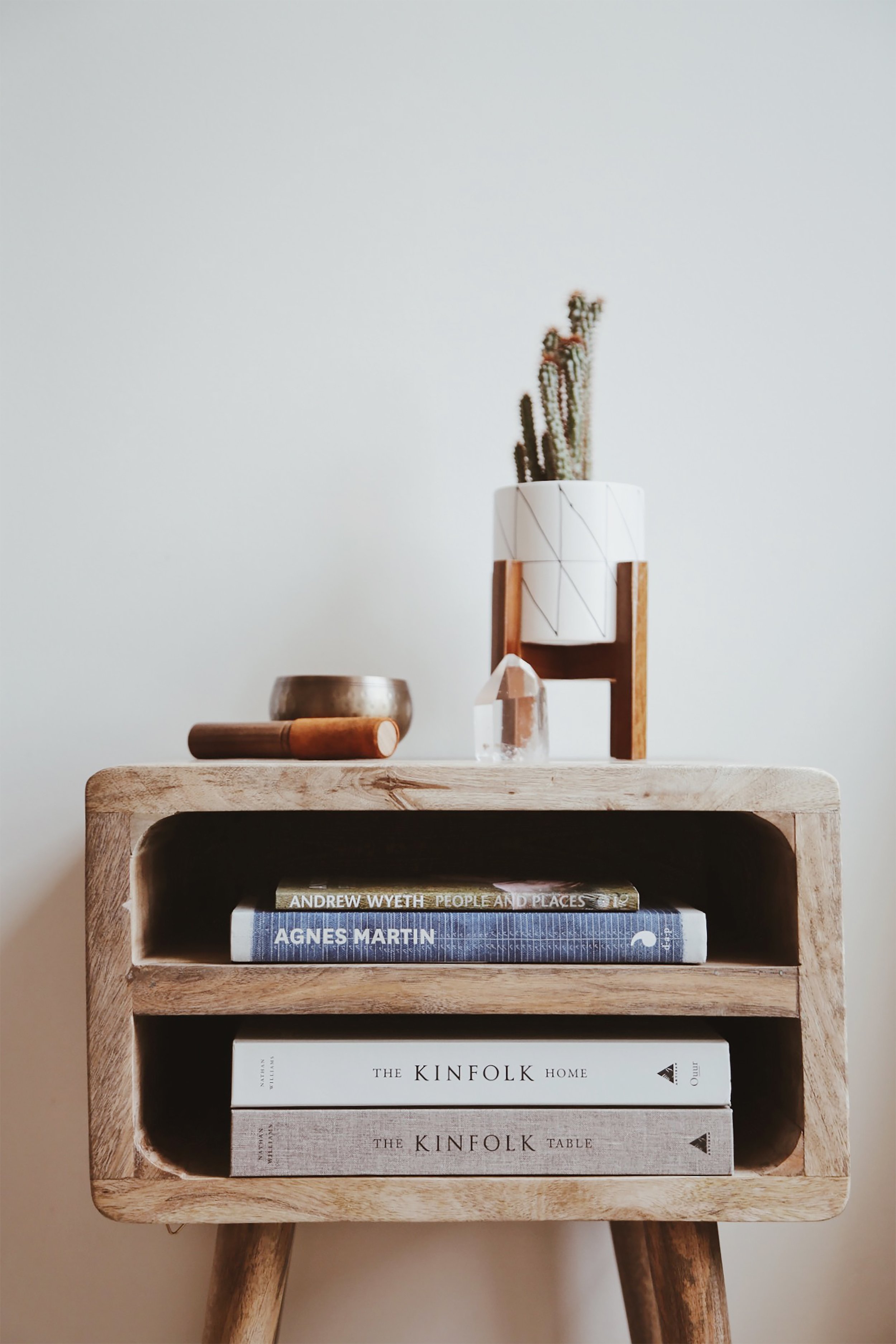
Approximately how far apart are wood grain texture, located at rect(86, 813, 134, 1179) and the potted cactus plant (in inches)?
16.1

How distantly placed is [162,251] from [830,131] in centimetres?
81

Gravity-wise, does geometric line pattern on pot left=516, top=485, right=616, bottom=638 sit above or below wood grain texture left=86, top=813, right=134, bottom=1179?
above

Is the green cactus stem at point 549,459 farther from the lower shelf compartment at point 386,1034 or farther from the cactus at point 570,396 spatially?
the lower shelf compartment at point 386,1034

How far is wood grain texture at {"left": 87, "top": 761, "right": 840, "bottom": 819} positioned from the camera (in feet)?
2.22

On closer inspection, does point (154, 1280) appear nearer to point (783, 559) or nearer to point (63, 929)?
point (63, 929)

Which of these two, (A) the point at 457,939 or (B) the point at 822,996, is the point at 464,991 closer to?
(A) the point at 457,939

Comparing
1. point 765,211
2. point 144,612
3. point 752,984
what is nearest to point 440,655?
point 144,612

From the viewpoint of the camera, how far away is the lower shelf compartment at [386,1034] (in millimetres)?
698

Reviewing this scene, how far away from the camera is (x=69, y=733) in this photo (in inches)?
42.3

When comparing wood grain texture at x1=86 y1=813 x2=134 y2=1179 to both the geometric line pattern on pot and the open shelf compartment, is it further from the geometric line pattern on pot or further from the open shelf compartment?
the geometric line pattern on pot

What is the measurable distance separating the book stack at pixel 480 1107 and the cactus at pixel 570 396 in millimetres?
516

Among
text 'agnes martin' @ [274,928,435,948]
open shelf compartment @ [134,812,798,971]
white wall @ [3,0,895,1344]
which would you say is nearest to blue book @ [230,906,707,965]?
text 'agnes martin' @ [274,928,435,948]

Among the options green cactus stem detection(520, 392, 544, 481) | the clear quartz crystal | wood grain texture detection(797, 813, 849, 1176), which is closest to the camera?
wood grain texture detection(797, 813, 849, 1176)

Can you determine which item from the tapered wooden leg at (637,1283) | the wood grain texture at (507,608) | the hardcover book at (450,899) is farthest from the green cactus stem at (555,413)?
the tapered wooden leg at (637,1283)
